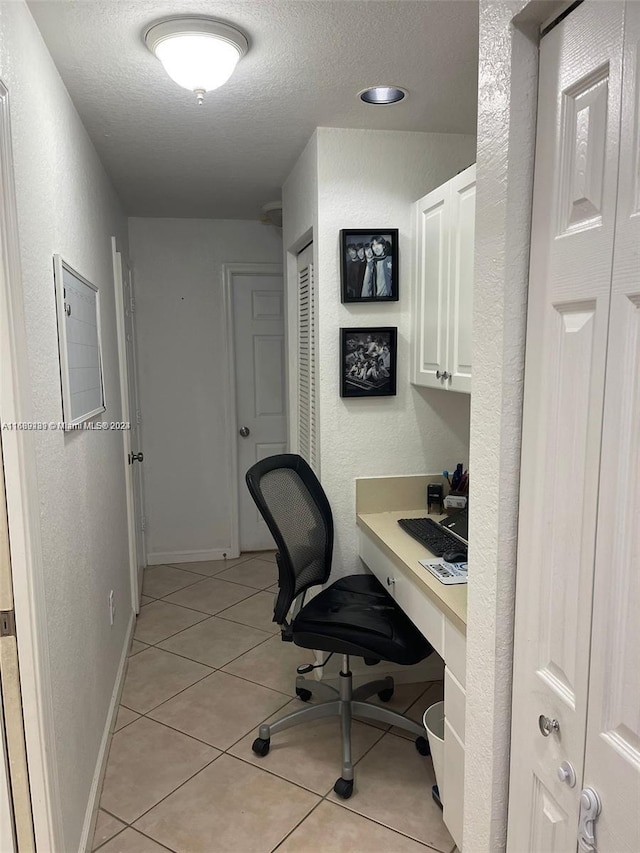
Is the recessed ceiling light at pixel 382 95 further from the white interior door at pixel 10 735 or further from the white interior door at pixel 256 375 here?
the white interior door at pixel 256 375

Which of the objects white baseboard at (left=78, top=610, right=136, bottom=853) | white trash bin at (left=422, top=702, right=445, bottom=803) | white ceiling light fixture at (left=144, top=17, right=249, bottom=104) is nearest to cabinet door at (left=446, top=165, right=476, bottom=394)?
white ceiling light fixture at (left=144, top=17, right=249, bottom=104)

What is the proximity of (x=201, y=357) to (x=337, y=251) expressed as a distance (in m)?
2.03

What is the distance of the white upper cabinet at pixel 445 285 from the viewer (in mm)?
2123

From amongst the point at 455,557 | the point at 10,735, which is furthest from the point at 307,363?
the point at 10,735

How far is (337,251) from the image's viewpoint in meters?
2.59

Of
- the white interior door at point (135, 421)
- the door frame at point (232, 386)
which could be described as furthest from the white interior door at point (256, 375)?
the white interior door at point (135, 421)

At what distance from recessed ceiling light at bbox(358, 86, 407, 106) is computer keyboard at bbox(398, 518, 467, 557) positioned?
1.60 meters

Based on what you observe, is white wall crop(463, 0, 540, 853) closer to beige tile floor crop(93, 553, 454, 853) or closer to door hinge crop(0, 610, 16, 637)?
beige tile floor crop(93, 553, 454, 853)

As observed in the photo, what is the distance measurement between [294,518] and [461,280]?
1.12 metres

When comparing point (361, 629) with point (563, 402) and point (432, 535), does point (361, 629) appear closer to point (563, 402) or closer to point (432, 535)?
point (432, 535)

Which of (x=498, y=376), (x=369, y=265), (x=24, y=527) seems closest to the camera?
(x=498, y=376)

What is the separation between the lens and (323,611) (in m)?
2.39

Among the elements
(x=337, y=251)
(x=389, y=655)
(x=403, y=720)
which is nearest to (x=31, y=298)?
(x=337, y=251)

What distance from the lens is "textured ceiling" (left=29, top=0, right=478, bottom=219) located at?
1604 millimetres
